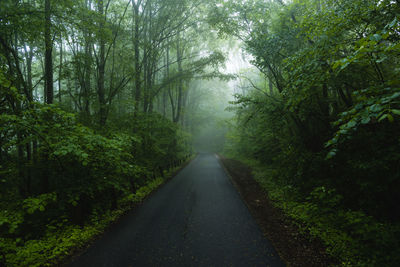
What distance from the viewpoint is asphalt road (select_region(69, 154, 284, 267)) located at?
3.59 meters

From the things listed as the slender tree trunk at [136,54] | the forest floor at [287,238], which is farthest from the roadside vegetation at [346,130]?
the slender tree trunk at [136,54]

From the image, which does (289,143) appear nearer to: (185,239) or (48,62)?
(185,239)

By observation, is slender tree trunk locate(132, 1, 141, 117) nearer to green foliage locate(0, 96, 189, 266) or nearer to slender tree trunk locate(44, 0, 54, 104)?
slender tree trunk locate(44, 0, 54, 104)

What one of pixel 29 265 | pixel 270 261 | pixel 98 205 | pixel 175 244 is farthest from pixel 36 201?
pixel 270 261

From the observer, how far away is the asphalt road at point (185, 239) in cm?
359

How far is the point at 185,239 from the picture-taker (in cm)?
435

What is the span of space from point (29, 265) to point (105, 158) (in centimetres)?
240

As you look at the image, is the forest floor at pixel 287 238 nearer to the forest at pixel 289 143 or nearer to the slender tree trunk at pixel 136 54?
the forest at pixel 289 143

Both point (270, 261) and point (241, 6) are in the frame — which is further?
point (241, 6)

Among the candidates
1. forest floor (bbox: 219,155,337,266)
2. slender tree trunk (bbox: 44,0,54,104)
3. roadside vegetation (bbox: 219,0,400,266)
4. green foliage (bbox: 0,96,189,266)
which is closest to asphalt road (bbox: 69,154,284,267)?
forest floor (bbox: 219,155,337,266)

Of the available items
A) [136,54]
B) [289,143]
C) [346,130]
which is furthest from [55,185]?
[289,143]

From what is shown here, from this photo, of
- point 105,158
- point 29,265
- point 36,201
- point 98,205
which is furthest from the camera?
point 98,205

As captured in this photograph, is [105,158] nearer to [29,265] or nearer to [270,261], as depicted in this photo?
[29,265]

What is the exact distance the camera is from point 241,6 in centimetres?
948
